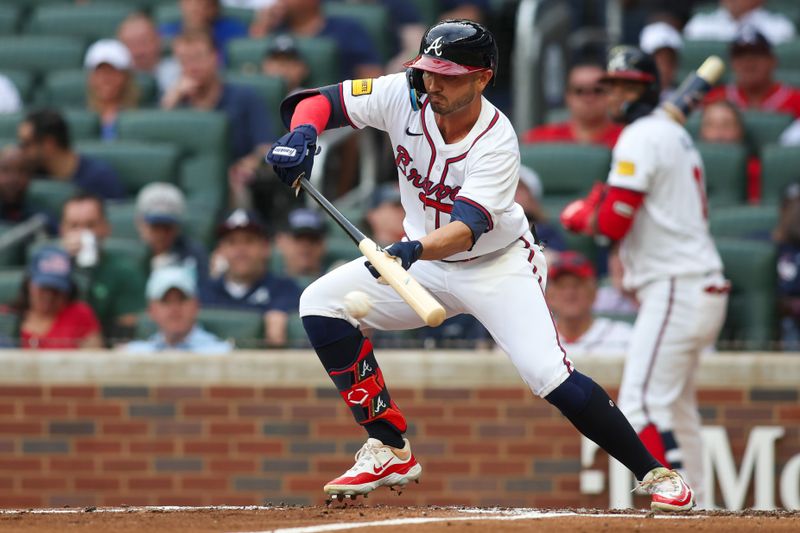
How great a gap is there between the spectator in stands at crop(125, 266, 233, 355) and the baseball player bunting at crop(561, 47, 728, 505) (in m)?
1.98

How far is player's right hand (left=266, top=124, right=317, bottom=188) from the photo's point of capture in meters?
5.04

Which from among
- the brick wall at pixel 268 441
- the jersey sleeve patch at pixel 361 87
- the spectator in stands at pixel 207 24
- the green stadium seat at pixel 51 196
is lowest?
the brick wall at pixel 268 441

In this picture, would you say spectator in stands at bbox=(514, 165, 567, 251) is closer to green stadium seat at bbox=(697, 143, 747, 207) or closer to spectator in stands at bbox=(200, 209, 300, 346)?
green stadium seat at bbox=(697, 143, 747, 207)

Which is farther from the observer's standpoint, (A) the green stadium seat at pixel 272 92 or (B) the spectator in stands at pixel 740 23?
(B) the spectator in stands at pixel 740 23

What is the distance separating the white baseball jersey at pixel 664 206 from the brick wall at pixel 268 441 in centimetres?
91

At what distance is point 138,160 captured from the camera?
936 centimetres

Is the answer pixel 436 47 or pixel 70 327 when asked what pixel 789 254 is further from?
pixel 70 327

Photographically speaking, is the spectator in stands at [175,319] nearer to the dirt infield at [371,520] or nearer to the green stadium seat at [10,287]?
the green stadium seat at [10,287]

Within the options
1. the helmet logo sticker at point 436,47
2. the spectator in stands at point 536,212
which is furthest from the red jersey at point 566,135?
the helmet logo sticker at point 436,47

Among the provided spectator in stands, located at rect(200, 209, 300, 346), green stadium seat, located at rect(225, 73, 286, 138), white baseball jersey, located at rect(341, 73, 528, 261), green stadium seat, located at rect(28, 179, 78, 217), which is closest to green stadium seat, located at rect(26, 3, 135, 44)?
green stadium seat, located at rect(225, 73, 286, 138)

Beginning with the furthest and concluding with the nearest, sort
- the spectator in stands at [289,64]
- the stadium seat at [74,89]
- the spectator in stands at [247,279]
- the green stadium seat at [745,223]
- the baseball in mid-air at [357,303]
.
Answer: the stadium seat at [74,89] < the spectator in stands at [289,64] < the green stadium seat at [745,223] < the spectator in stands at [247,279] < the baseball in mid-air at [357,303]

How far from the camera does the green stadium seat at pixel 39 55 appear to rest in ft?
35.9

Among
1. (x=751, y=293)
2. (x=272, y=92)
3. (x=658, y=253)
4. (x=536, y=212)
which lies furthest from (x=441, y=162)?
(x=272, y=92)

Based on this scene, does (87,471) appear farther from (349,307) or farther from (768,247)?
(768,247)
